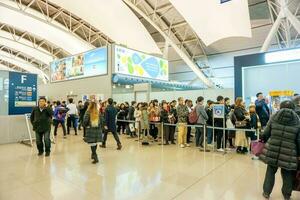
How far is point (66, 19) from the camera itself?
832 inches

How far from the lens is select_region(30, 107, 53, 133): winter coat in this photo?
219 inches

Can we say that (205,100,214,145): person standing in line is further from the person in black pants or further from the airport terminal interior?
the person in black pants

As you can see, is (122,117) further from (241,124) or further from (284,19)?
(284,19)

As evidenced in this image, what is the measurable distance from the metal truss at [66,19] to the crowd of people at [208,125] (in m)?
13.1

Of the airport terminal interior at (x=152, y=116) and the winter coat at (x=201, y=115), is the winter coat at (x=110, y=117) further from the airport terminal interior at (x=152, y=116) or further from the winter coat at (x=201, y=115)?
the winter coat at (x=201, y=115)

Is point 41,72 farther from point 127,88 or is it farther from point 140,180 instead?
point 140,180

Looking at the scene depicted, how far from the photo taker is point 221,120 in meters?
6.26

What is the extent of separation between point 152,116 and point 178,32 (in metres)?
14.0

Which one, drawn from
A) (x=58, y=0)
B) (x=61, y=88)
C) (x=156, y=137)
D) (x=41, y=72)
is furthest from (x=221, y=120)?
(x=41, y=72)

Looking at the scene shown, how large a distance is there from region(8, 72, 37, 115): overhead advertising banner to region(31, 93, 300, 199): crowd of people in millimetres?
1118

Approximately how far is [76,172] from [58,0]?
1701cm

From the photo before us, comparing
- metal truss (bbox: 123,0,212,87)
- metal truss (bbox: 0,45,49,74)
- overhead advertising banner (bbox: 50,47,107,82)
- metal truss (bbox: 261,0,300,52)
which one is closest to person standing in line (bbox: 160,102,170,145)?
overhead advertising banner (bbox: 50,47,107,82)

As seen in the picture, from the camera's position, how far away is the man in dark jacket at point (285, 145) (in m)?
2.82

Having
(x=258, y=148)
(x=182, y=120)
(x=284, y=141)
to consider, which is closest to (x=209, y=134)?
(x=182, y=120)
